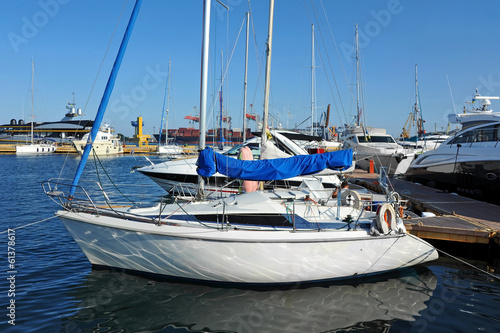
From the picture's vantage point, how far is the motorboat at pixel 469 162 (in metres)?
12.1

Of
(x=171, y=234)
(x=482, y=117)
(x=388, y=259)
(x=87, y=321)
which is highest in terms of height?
(x=482, y=117)

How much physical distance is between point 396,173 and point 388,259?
1576cm

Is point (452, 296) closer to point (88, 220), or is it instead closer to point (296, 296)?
point (296, 296)

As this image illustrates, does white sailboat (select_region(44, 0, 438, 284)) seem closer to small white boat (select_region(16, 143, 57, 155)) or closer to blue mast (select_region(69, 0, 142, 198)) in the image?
blue mast (select_region(69, 0, 142, 198))

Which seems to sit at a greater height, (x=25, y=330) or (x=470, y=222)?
(x=470, y=222)

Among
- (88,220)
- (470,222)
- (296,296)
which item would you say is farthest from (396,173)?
(88,220)

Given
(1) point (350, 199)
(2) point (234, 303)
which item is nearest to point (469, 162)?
(1) point (350, 199)

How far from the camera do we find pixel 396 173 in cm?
2178

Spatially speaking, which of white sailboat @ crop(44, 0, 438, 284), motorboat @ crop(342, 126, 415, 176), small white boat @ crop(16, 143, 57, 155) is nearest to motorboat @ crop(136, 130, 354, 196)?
motorboat @ crop(342, 126, 415, 176)

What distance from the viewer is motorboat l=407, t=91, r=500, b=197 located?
39.8ft

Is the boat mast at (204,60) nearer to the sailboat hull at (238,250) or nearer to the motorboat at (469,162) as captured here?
the sailboat hull at (238,250)

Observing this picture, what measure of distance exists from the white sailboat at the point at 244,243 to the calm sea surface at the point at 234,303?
13.8 inches

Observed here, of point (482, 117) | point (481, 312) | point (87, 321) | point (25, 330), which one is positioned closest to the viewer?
point (25, 330)

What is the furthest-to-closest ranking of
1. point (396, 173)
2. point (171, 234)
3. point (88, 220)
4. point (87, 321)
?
point (396, 173), point (88, 220), point (171, 234), point (87, 321)
